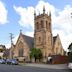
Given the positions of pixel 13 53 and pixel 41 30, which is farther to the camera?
pixel 13 53

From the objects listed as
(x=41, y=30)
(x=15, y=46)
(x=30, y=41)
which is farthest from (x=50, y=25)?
(x=15, y=46)

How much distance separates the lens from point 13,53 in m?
94.3

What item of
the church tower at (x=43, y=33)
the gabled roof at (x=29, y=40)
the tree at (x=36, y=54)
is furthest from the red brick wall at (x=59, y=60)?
the gabled roof at (x=29, y=40)

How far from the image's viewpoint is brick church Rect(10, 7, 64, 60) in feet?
277

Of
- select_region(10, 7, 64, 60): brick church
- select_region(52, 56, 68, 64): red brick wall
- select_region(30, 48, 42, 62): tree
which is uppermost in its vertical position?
select_region(10, 7, 64, 60): brick church

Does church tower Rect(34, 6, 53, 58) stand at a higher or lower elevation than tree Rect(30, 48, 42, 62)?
higher

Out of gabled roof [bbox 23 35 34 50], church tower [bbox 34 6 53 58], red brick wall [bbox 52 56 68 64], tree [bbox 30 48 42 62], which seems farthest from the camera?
gabled roof [bbox 23 35 34 50]

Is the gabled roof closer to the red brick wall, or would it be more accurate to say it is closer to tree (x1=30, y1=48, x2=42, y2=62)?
tree (x1=30, y1=48, x2=42, y2=62)

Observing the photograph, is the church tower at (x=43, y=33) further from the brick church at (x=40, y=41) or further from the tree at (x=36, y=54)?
the tree at (x=36, y=54)

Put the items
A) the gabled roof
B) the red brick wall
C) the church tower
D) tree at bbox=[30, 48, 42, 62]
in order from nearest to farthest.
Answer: the red brick wall < tree at bbox=[30, 48, 42, 62] < the church tower < the gabled roof

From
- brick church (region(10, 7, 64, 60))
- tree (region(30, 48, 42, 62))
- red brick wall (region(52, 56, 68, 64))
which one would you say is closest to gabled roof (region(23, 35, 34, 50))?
brick church (region(10, 7, 64, 60))

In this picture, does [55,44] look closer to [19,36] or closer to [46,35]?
[46,35]

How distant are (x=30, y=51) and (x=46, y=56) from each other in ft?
23.2

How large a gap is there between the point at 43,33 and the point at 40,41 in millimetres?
3228
